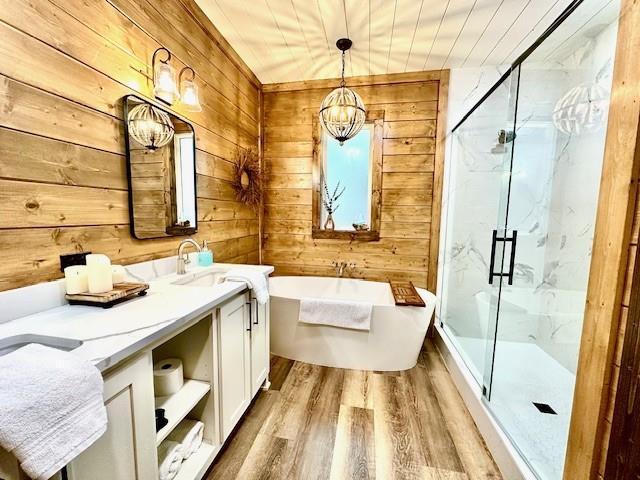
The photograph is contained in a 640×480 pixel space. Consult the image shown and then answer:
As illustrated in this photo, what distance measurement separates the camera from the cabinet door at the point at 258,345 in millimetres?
1701

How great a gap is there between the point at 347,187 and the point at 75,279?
245 centimetres

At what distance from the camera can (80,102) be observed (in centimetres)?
119

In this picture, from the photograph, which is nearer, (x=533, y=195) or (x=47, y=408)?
(x=47, y=408)

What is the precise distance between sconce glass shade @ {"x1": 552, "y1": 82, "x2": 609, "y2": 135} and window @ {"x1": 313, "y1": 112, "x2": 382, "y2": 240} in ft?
4.91

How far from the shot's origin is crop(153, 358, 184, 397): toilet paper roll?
1262mm

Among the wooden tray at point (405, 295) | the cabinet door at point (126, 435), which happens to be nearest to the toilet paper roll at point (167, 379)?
the cabinet door at point (126, 435)

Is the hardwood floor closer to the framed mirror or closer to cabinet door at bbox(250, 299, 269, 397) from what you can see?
cabinet door at bbox(250, 299, 269, 397)

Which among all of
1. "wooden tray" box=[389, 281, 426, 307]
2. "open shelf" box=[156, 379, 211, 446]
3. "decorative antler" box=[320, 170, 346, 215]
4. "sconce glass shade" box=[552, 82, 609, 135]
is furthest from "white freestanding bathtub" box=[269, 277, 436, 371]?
"sconce glass shade" box=[552, 82, 609, 135]

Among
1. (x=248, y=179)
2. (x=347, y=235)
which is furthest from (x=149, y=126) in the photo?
(x=347, y=235)

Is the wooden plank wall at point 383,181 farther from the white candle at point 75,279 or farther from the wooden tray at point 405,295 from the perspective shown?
the white candle at point 75,279

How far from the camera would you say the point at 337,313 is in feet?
7.30

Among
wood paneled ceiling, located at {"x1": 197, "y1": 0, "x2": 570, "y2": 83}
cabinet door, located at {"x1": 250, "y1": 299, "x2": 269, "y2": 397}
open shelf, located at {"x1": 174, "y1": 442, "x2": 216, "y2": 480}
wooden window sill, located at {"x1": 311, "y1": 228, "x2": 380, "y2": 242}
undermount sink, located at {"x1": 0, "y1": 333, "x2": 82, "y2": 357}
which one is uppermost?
wood paneled ceiling, located at {"x1": 197, "y1": 0, "x2": 570, "y2": 83}

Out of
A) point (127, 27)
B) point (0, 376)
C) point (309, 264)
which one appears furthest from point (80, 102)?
point (309, 264)

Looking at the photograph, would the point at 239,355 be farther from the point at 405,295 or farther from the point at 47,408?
the point at 405,295
